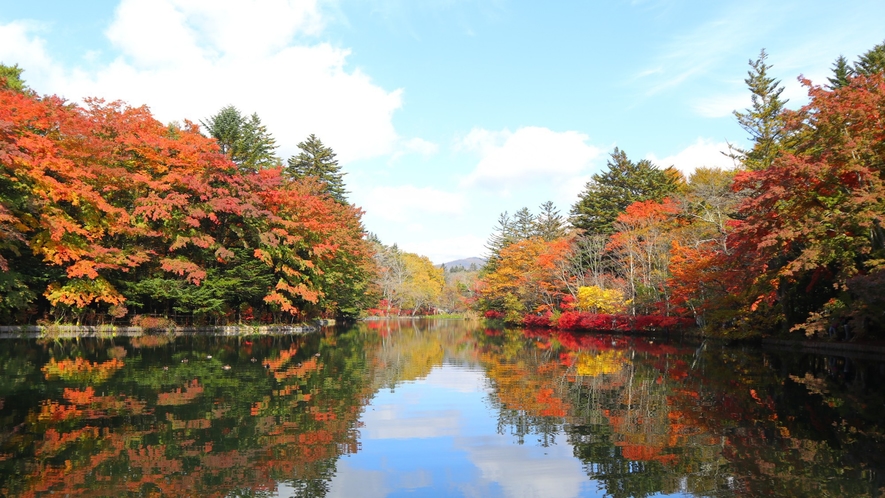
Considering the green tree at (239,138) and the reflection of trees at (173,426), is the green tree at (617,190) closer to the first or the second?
the green tree at (239,138)

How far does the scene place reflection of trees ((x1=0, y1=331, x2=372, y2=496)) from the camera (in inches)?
229

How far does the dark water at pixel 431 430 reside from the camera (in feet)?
19.6

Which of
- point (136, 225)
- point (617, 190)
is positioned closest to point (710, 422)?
point (136, 225)

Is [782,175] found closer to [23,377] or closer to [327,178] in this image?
[23,377]

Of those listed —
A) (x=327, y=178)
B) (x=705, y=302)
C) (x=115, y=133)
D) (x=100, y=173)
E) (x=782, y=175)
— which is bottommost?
(x=705, y=302)

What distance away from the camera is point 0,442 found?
6.98m

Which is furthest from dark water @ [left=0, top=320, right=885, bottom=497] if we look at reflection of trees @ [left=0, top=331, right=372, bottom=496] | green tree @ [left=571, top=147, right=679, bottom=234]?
green tree @ [left=571, top=147, right=679, bottom=234]

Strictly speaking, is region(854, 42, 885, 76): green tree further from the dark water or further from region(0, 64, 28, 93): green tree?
region(0, 64, 28, 93): green tree

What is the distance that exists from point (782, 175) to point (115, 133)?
27.7 meters

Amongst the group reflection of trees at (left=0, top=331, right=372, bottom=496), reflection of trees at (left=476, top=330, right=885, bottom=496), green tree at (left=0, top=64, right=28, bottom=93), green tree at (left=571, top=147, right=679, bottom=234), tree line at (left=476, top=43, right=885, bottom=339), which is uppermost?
green tree at (left=0, top=64, right=28, bottom=93)

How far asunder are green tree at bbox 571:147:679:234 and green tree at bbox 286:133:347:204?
74.8ft

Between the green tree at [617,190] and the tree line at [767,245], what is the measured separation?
682 mm

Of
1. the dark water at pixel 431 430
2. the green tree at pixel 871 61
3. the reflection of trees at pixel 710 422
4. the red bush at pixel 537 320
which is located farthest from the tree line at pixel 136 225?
the green tree at pixel 871 61

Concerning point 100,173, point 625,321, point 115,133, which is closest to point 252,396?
point 100,173
